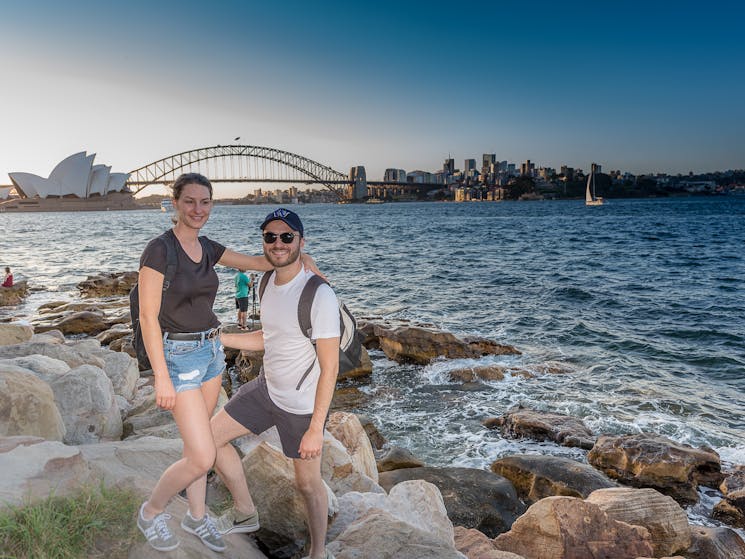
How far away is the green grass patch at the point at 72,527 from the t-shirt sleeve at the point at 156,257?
1.14 m

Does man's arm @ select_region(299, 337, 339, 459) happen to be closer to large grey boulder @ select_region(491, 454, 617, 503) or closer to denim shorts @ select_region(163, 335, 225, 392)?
denim shorts @ select_region(163, 335, 225, 392)

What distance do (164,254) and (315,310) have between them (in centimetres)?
75

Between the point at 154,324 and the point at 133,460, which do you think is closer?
the point at 154,324

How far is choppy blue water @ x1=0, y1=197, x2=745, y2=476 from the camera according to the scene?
26.6ft

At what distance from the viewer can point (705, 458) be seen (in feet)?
20.7

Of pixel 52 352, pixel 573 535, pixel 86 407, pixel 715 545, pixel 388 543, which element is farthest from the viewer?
pixel 52 352

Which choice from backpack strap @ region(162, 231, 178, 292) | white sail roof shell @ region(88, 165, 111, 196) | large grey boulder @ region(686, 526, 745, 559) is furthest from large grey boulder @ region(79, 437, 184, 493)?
white sail roof shell @ region(88, 165, 111, 196)

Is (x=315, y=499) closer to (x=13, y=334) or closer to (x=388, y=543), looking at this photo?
(x=388, y=543)

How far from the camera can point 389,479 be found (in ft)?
17.9

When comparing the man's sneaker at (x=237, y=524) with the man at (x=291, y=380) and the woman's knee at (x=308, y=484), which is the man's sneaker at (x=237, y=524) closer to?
the man at (x=291, y=380)

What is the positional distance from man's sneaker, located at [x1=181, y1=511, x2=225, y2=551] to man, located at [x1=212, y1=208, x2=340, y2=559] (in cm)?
23

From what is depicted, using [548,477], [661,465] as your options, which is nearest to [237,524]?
[548,477]

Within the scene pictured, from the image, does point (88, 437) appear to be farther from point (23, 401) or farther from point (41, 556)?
point (41, 556)

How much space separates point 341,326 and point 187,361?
781mm
